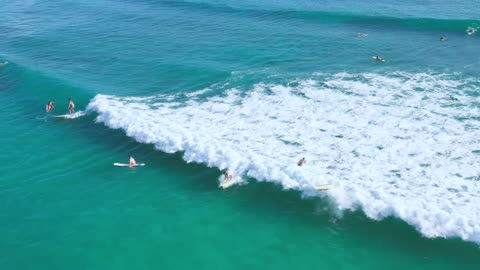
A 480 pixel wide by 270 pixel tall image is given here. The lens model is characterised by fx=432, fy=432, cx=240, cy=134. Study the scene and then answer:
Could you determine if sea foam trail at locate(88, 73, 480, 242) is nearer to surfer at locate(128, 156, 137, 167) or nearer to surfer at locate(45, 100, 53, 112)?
surfer at locate(128, 156, 137, 167)

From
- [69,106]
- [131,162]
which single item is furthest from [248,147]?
[69,106]

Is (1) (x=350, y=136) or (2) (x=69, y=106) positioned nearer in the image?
(1) (x=350, y=136)

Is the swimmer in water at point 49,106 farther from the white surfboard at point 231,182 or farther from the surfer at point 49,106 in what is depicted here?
the white surfboard at point 231,182

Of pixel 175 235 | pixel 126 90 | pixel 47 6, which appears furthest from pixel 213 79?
pixel 47 6

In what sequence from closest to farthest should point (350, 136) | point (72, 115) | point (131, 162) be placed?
point (131, 162) → point (350, 136) → point (72, 115)

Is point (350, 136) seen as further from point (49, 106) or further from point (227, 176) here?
point (49, 106)

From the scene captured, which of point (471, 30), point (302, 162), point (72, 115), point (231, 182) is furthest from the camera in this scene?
point (471, 30)
